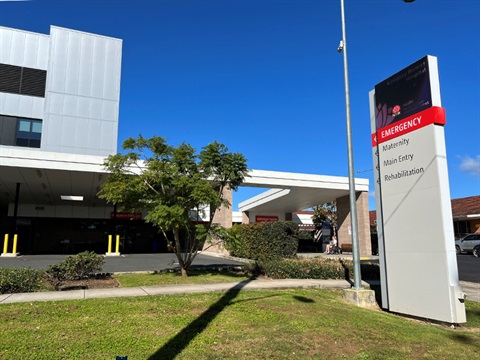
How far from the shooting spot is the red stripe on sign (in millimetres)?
8359

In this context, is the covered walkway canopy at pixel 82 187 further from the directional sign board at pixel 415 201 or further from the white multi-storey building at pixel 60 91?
the directional sign board at pixel 415 201

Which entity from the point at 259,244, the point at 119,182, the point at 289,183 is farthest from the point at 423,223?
the point at 289,183

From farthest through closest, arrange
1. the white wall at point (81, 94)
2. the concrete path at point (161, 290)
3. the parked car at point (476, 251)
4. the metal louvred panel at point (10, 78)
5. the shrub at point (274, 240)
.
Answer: the white wall at point (81, 94)
the metal louvred panel at point (10, 78)
the parked car at point (476, 251)
the shrub at point (274, 240)
the concrete path at point (161, 290)

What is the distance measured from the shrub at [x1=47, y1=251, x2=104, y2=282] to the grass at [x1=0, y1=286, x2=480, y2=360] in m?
3.31

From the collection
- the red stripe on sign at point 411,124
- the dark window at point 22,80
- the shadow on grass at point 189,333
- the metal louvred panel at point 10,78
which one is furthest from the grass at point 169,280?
the metal louvred panel at point 10,78

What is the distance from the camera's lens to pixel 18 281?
31.1ft

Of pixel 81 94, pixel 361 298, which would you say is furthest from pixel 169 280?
pixel 81 94

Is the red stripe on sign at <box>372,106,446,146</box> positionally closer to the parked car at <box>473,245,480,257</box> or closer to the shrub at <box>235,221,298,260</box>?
the shrub at <box>235,221,298,260</box>

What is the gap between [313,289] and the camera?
11242 millimetres

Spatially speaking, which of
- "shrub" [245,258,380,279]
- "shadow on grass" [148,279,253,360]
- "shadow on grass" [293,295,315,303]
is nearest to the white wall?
"shrub" [245,258,380,279]

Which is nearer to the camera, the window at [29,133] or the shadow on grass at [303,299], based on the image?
the shadow on grass at [303,299]

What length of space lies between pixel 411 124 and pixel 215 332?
21.0ft

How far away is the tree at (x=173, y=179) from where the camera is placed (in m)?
11.9

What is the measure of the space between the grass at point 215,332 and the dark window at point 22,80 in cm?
2717
